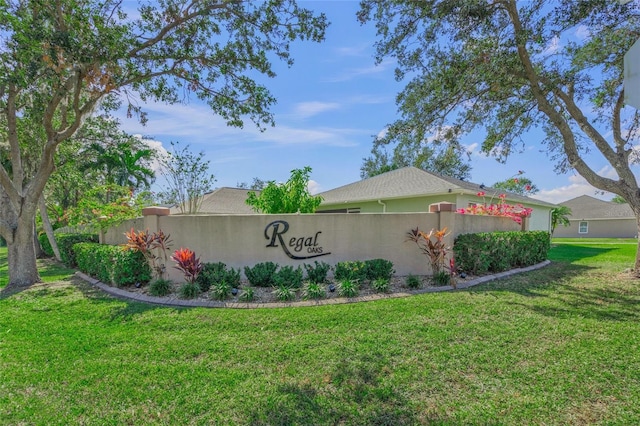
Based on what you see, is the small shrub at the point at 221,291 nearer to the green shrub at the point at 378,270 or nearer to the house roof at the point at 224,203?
the green shrub at the point at 378,270

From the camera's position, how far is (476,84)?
8055 millimetres

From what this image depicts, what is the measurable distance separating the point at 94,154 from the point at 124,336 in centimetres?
1796

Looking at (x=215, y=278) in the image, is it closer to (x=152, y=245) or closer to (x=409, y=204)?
(x=152, y=245)

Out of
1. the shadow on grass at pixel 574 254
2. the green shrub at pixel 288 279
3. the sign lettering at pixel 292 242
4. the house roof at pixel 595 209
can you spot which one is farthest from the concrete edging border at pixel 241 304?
the house roof at pixel 595 209

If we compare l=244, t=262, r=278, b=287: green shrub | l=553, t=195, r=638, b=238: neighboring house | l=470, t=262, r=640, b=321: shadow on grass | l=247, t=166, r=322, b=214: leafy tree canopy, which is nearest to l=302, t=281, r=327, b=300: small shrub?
l=244, t=262, r=278, b=287: green shrub

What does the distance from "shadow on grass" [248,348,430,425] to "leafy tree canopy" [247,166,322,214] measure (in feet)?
24.2

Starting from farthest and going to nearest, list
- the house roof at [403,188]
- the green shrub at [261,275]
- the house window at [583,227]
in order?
1. the house window at [583,227]
2. the house roof at [403,188]
3. the green shrub at [261,275]

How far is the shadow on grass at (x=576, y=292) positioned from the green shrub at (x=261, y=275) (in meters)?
4.50

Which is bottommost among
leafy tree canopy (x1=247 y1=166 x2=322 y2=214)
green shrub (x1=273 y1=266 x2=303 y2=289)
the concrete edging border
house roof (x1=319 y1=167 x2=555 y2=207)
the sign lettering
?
the concrete edging border

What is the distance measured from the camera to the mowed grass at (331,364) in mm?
3037

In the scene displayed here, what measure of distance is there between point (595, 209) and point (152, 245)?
44.7 m

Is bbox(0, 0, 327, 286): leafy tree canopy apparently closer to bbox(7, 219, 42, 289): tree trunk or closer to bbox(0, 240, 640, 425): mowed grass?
bbox(7, 219, 42, 289): tree trunk

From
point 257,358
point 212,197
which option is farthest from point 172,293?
point 212,197

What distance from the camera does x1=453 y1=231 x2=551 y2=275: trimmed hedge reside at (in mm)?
8656
